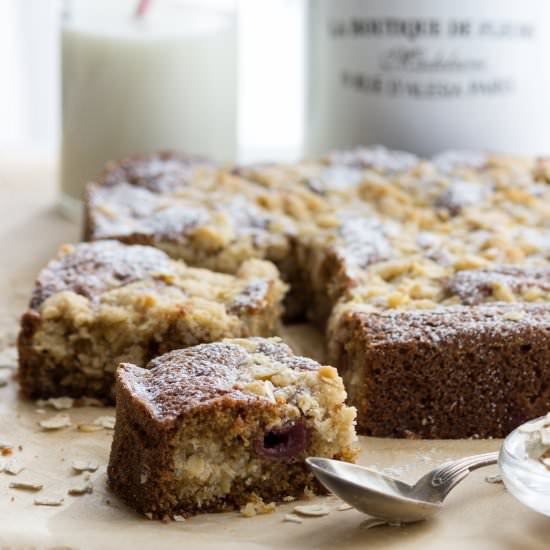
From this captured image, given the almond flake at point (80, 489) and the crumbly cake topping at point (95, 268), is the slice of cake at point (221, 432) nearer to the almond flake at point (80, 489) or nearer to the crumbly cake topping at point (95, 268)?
the almond flake at point (80, 489)

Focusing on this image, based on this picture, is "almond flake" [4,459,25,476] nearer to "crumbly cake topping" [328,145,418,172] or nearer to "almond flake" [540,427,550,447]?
"almond flake" [540,427,550,447]

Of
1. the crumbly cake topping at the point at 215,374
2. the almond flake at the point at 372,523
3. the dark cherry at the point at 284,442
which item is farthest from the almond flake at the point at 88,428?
the almond flake at the point at 372,523

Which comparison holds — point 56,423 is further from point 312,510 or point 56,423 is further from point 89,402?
point 312,510

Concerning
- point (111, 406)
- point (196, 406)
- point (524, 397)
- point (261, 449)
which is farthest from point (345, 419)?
point (111, 406)

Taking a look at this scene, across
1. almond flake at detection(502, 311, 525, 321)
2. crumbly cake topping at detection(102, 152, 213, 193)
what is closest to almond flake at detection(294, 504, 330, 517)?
almond flake at detection(502, 311, 525, 321)

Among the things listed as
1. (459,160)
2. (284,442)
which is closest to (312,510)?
(284,442)
